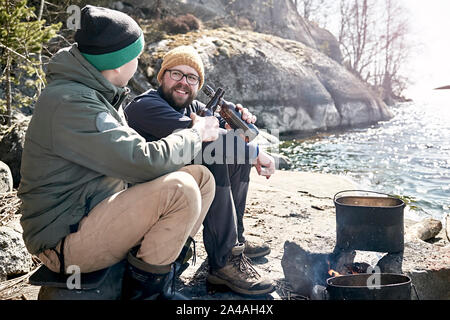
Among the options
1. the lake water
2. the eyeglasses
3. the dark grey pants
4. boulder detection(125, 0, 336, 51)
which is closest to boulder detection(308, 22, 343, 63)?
boulder detection(125, 0, 336, 51)

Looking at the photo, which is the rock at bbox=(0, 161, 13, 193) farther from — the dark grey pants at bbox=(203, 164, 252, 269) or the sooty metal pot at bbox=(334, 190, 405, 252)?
the sooty metal pot at bbox=(334, 190, 405, 252)

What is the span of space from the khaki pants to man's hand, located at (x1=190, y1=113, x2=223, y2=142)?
0.40 metres

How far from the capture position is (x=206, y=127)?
2574 mm

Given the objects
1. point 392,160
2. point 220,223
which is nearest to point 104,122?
point 220,223

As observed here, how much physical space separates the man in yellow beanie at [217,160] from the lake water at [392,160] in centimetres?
474

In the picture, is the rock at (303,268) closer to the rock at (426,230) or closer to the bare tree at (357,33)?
the rock at (426,230)

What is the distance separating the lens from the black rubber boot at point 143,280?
2197 mm

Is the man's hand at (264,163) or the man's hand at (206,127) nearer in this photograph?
the man's hand at (206,127)

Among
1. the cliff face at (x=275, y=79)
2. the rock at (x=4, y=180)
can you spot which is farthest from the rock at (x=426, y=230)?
the cliff face at (x=275, y=79)

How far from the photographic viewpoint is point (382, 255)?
3.48 meters

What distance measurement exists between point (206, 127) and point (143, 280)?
1.02 metres

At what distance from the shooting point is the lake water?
844 centimetres
